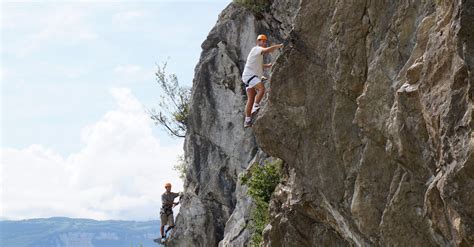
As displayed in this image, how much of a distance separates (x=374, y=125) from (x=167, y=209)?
Result: 20.7 meters

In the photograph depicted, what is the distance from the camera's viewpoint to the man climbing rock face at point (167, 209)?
3462 cm

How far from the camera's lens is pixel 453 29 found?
11766mm

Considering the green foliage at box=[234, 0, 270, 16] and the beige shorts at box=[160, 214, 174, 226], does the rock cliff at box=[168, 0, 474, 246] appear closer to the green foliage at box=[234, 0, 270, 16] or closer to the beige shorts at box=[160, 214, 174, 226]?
the green foliage at box=[234, 0, 270, 16]

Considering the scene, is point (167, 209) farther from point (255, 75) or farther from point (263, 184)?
point (255, 75)

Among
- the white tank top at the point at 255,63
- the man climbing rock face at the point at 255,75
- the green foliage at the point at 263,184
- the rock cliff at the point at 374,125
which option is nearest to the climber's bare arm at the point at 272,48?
the man climbing rock face at the point at 255,75

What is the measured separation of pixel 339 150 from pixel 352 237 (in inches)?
84.8

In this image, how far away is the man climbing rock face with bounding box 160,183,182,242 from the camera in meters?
34.6

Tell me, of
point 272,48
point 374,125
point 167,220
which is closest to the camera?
point 374,125

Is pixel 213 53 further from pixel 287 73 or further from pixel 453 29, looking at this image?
pixel 453 29

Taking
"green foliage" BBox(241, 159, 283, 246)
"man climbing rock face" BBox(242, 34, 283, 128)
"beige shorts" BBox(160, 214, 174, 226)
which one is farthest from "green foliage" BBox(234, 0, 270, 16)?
"beige shorts" BBox(160, 214, 174, 226)

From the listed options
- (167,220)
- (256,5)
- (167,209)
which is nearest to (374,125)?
(256,5)

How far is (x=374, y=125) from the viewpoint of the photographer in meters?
16.0

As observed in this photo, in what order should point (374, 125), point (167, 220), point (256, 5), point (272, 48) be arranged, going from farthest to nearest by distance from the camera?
point (167, 220) < point (256, 5) < point (272, 48) < point (374, 125)

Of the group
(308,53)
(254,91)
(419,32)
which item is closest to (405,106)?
(419,32)
